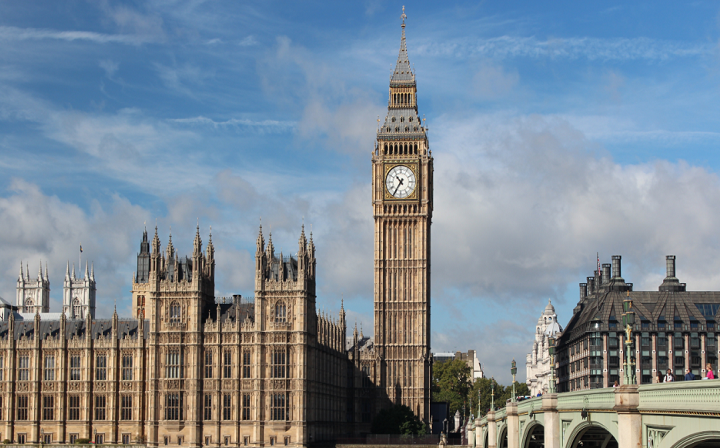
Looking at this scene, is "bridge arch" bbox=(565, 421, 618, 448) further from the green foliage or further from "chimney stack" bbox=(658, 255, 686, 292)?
"chimney stack" bbox=(658, 255, 686, 292)

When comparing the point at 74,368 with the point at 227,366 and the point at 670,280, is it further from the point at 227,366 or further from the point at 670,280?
the point at 670,280

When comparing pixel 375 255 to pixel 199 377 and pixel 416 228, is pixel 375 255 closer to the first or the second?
pixel 416 228

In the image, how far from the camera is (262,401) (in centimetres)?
11444

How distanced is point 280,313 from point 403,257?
124 feet

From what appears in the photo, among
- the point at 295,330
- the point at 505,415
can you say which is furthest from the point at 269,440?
the point at 505,415

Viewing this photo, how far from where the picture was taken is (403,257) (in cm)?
14975

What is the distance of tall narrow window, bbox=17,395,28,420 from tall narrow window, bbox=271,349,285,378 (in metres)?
31.1

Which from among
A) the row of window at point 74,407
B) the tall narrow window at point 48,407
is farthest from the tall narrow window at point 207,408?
the tall narrow window at point 48,407

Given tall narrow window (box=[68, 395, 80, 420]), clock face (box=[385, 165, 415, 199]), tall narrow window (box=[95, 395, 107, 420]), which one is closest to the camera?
tall narrow window (box=[95, 395, 107, 420])

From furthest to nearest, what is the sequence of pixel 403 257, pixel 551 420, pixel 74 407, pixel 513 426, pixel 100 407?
pixel 403 257
pixel 74 407
pixel 100 407
pixel 513 426
pixel 551 420

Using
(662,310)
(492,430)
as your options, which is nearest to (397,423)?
(662,310)

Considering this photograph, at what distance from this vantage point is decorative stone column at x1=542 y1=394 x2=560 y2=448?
58406mm

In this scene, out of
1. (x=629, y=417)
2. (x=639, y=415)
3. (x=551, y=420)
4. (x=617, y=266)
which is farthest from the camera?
(x=617, y=266)

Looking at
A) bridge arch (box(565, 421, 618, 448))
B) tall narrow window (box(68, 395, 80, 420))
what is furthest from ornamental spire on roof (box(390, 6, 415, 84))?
bridge arch (box(565, 421, 618, 448))
